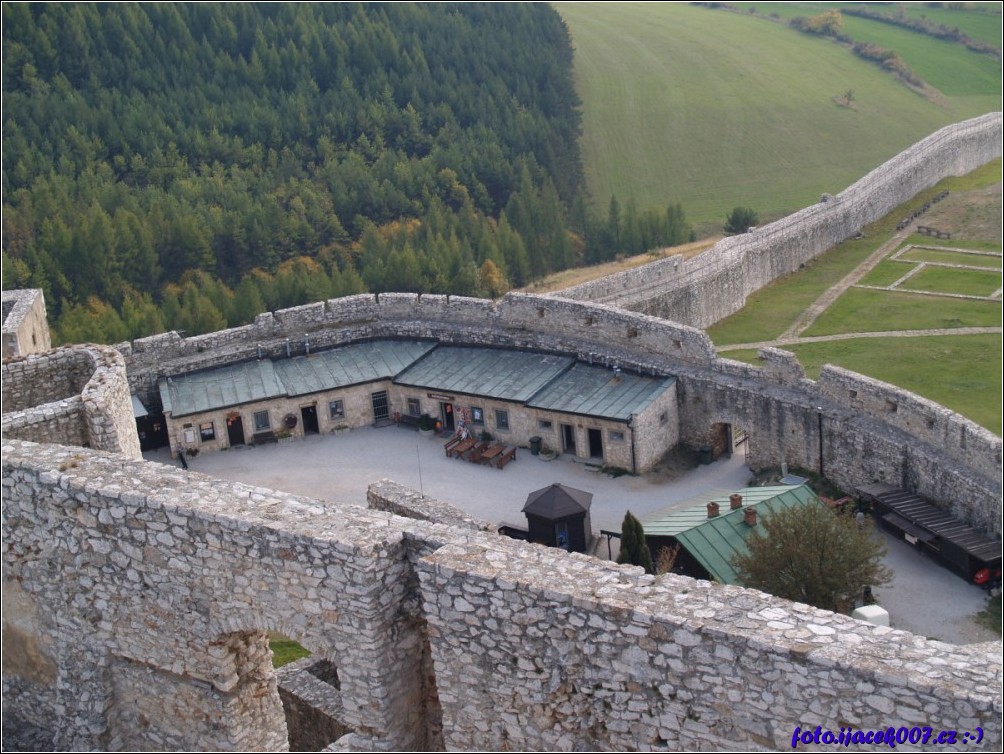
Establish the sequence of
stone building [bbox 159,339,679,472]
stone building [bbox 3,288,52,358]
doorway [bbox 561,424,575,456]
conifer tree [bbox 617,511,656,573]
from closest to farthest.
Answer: conifer tree [bbox 617,511,656,573] → stone building [bbox 3,288,52,358] → stone building [bbox 159,339,679,472] → doorway [bbox 561,424,575,456]

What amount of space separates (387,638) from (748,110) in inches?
2409

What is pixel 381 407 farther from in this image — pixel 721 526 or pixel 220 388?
pixel 721 526

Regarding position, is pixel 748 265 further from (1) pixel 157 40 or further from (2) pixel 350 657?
(1) pixel 157 40

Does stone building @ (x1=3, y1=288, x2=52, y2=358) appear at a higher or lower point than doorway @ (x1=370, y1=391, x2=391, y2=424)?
higher

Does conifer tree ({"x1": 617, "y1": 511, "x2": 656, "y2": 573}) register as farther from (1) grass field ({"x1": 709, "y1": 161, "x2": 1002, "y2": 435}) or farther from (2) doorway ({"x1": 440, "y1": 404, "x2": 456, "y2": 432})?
(2) doorway ({"x1": 440, "y1": 404, "x2": 456, "y2": 432})

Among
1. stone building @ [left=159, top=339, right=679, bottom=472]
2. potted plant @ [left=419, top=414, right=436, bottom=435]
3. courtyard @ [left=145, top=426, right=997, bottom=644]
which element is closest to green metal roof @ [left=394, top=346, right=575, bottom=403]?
stone building @ [left=159, top=339, right=679, bottom=472]

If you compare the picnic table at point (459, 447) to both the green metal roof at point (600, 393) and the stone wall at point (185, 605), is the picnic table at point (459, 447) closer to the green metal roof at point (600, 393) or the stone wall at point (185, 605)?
the green metal roof at point (600, 393)

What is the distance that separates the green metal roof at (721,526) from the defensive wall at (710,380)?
2482 mm

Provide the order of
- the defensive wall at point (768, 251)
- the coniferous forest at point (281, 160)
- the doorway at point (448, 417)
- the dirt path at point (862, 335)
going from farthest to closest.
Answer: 1. the coniferous forest at point (281, 160)
2. the defensive wall at point (768, 251)
3. the dirt path at point (862, 335)
4. the doorway at point (448, 417)

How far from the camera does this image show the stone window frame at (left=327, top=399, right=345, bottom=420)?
33.4m

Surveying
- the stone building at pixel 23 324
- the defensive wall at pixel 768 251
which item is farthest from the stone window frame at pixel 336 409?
the defensive wall at pixel 768 251

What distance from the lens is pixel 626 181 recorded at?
69.6m

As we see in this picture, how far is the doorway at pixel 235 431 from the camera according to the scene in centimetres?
3269

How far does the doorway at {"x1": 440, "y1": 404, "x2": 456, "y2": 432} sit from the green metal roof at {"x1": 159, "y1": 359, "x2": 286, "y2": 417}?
3.85 metres
